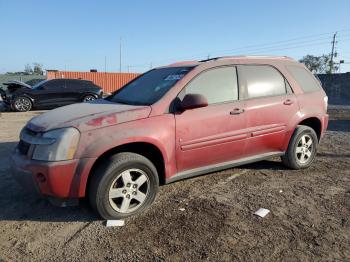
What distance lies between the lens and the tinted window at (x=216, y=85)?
4.53 meters

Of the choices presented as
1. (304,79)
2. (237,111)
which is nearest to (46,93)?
(304,79)

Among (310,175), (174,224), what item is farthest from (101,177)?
(310,175)

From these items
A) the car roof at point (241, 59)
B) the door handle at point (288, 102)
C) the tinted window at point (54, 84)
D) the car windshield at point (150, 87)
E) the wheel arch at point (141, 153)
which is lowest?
the wheel arch at point (141, 153)

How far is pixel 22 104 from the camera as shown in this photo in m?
15.5

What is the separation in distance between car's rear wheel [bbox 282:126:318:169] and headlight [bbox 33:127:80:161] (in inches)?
132

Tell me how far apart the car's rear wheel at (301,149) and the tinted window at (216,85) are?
1.41 metres

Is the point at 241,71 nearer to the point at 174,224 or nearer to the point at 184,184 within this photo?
the point at 184,184

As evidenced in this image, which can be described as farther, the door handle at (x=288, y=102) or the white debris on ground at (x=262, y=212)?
the door handle at (x=288, y=102)

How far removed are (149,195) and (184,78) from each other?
1485mm

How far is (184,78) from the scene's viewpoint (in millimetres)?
4453

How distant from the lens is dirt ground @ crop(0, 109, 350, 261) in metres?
3.26

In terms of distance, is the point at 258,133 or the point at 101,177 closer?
the point at 101,177

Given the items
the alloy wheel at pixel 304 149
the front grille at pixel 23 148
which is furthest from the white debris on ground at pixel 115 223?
the alloy wheel at pixel 304 149

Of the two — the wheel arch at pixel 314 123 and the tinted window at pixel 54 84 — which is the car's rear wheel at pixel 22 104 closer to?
the tinted window at pixel 54 84
